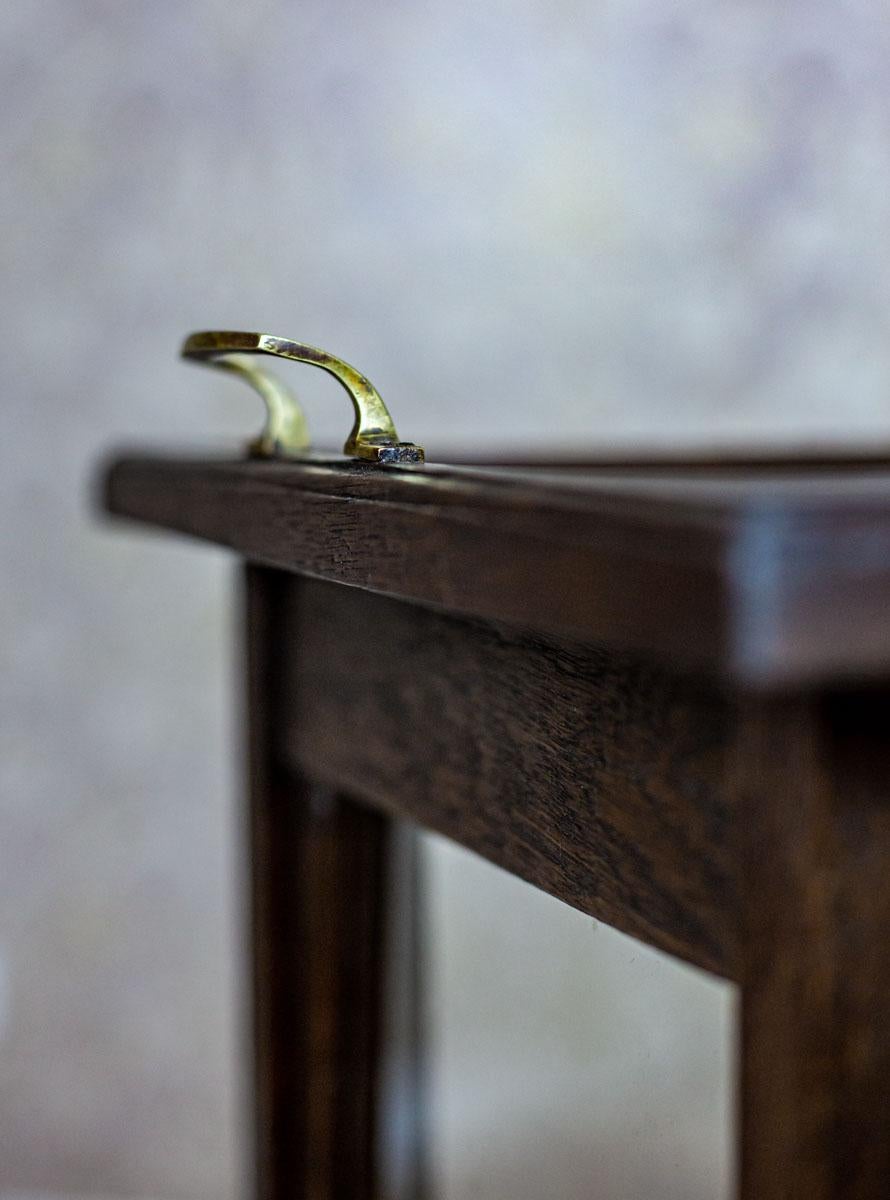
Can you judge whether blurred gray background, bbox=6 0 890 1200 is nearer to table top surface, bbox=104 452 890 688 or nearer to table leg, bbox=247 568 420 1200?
table leg, bbox=247 568 420 1200

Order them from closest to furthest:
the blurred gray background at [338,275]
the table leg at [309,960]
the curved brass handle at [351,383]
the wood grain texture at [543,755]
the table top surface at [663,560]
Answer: the table top surface at [663,560] → the wood grain texture at [543,755] → the curved brass handle at [351,383] → the table leg at [309,960] → the blurred gray background at [338,275]

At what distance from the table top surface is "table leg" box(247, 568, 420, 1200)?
1.11ft

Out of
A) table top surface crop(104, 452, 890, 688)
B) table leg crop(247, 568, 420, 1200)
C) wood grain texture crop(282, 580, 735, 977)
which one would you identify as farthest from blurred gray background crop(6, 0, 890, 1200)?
table top surface crop(104, 452, 890, 688)

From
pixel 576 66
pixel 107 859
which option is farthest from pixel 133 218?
pixel 107 859

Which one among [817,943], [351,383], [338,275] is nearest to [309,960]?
[351,383]

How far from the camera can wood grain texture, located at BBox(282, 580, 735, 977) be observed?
366 millimetres

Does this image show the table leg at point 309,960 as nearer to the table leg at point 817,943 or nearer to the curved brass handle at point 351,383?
the curved brass handle at point 351,383

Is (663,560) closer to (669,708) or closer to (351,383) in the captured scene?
(669,708)

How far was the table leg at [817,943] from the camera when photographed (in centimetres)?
32

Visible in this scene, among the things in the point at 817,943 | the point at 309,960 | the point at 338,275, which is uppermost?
the point at 338,275

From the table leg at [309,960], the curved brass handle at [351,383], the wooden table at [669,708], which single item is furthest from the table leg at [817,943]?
the table leg at [309,960]

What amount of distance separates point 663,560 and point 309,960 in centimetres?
55

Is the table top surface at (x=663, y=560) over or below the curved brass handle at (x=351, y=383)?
below

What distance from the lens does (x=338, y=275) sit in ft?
5.35
